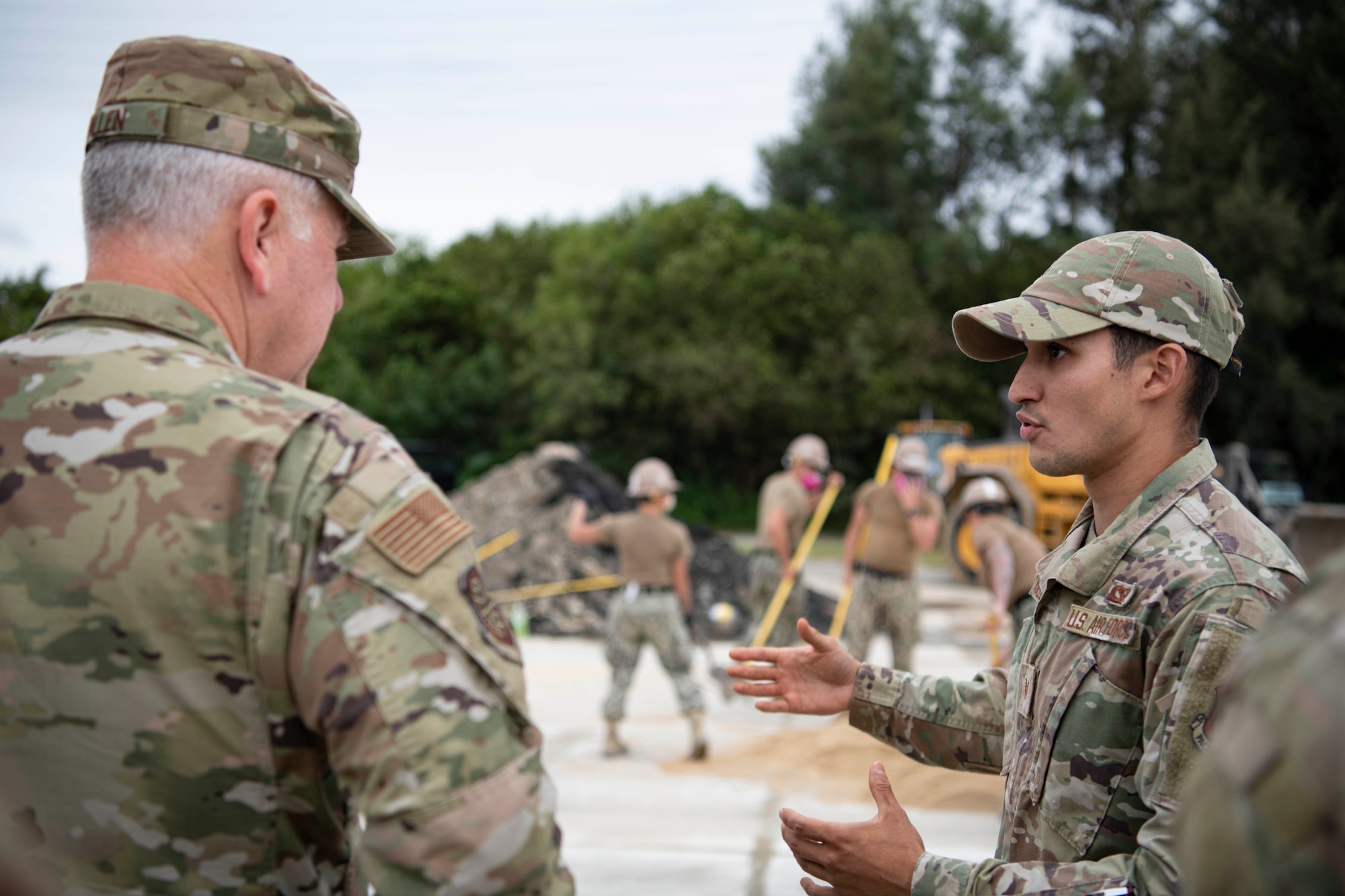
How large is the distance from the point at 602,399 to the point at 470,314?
23.6 ft

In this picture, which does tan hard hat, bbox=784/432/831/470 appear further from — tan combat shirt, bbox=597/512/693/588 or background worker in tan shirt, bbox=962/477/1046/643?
background worker in tan shirt, bbox=962/477/1046/643

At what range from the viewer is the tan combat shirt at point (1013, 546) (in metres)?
6.33

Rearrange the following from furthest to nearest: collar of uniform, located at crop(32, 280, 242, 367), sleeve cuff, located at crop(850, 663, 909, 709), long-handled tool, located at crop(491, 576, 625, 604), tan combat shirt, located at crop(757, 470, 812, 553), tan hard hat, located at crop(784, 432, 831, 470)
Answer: long-handled tool, located at crop(491, 576, 625, 604), tan hard hat, located at crop(784, 432, 831, 470), tan combat shirt, located at crop(757, 470, 812, 553), sleeve cuff, located at crop(850, 663, 909, 709), collar of uniform, located at crop(32, 280, 242, 367)

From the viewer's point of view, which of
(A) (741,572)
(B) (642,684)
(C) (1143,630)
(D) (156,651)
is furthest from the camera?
(A) (741,572)

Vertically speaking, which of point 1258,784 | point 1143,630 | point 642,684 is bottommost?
point 642,684

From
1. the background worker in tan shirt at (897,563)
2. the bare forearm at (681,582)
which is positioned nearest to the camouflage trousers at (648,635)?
the bare forearm at (681,582)

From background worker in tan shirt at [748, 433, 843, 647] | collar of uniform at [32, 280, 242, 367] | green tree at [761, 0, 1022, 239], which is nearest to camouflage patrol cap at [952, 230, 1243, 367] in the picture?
collar of uniform at [32, 280, 242, 367]

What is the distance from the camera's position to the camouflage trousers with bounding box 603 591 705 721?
7.11 m

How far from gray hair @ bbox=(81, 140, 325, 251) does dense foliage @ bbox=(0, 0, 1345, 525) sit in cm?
2545

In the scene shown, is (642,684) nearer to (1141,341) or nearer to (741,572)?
(741,572)

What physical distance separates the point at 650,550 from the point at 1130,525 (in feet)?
18.5

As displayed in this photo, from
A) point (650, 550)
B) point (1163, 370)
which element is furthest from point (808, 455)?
point (1163, 370)

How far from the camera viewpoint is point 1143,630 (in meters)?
1.59

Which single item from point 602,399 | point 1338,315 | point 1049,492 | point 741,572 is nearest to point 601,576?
point 741,572
